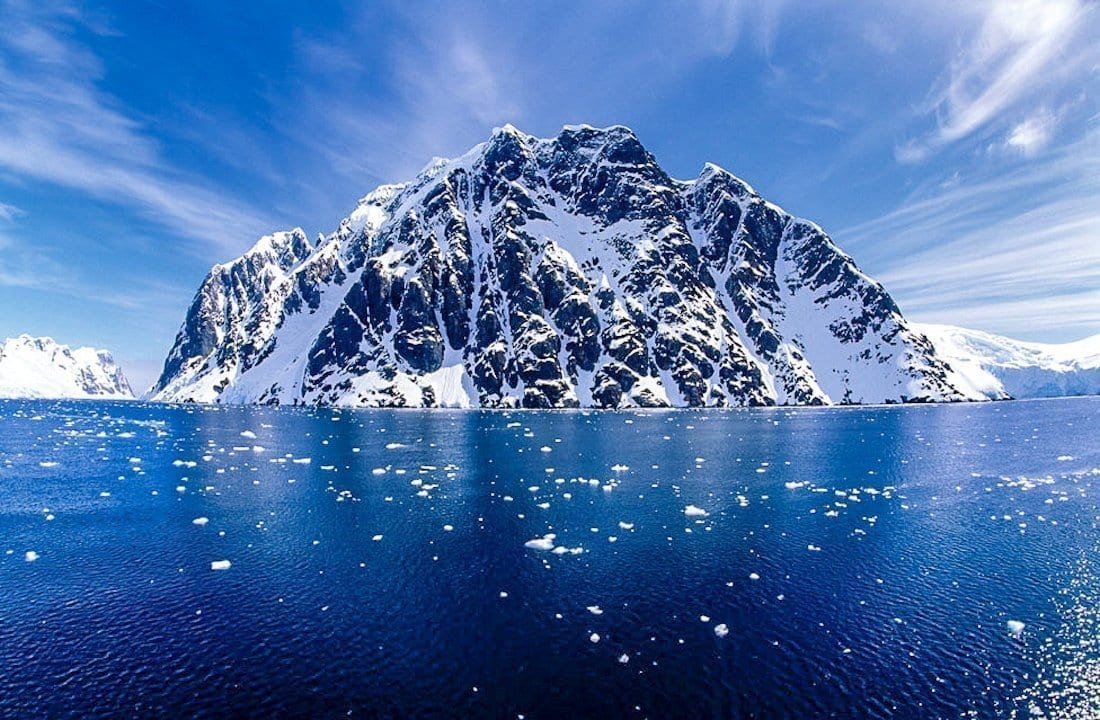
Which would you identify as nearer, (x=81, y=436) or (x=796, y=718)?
(x=796, y=718)

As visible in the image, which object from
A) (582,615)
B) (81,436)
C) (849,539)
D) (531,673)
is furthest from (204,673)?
(81,436)

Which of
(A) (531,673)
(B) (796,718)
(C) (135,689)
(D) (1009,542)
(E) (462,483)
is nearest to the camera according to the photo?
(B) (796,718)

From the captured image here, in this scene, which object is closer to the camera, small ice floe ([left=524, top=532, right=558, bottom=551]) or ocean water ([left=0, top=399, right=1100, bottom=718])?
ocean water ([left=0, top=399, right=1100, bottom=718])

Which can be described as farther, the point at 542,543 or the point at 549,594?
the point at 542,543

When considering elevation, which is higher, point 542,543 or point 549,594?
point 542,543

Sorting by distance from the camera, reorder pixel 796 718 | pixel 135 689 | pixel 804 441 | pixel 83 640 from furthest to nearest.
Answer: pixel 804 441 < pixel 83 640 < pixel 135 689 < pixel 796 718

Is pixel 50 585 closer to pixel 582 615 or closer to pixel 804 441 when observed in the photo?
pixel 582 615

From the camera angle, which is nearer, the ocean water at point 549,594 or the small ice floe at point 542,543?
the ocean water at point 549,594
